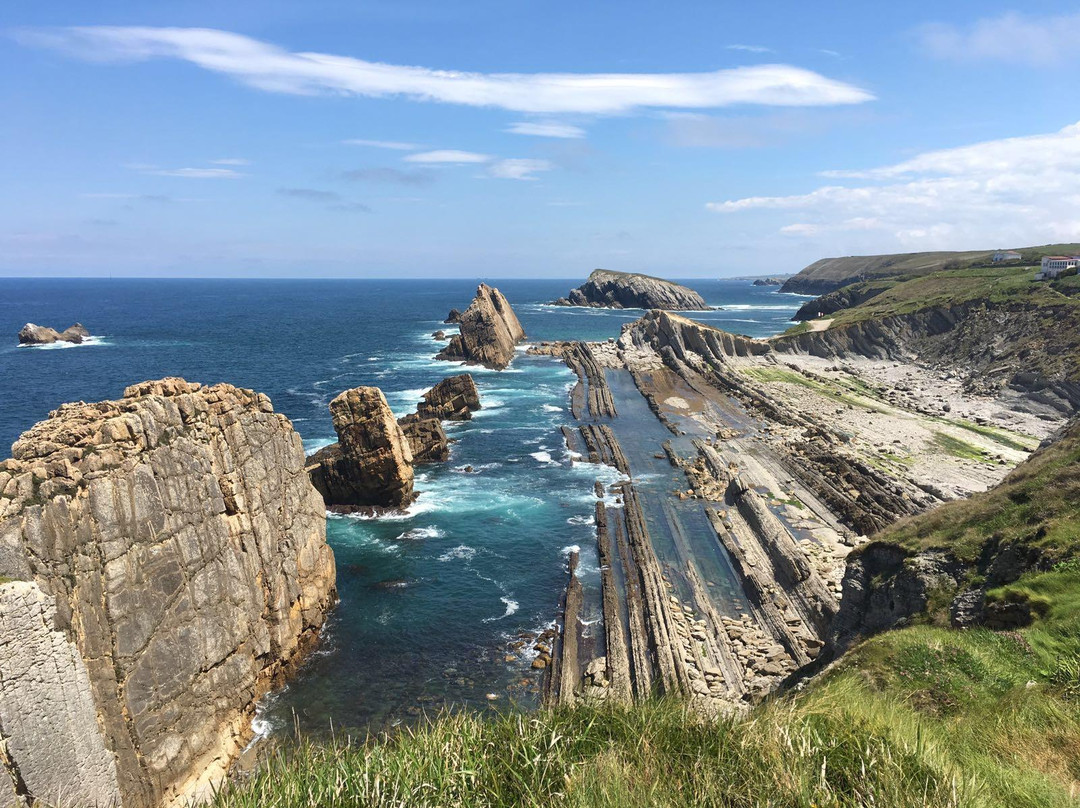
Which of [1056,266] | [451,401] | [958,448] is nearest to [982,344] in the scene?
[1056,266]

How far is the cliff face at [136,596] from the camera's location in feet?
46.3

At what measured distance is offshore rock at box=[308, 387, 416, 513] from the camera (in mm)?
41844

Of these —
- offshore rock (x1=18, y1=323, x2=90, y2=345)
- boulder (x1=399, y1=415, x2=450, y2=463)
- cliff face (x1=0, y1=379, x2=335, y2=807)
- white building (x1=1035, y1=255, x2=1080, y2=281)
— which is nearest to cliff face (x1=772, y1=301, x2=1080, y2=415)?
white building (x1=1035, y1=255, x2=1080, y2=281)

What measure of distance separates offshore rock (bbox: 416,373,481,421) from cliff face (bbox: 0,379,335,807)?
137 ft

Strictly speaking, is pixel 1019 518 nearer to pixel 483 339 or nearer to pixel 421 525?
pixel 421 525

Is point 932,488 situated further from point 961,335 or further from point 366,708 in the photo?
point 961,335

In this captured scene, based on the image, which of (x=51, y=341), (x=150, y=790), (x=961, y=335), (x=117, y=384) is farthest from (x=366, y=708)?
(x=51, y=341)

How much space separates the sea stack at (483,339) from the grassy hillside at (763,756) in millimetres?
90046

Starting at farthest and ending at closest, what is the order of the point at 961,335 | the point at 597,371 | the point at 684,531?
the point at 597,371
the point at 961,335
the point at 684,531

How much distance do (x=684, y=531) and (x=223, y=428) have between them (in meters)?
30.1

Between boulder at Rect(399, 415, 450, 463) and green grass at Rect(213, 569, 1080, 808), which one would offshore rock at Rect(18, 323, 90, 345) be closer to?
boulder at Rect(399, 415, 450, 463)

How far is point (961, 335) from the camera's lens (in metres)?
90.9

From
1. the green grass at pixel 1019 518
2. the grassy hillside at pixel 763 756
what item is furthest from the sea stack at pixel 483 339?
the grassy hillside at pixel 763 756

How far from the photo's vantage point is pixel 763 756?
9727 millimetres
